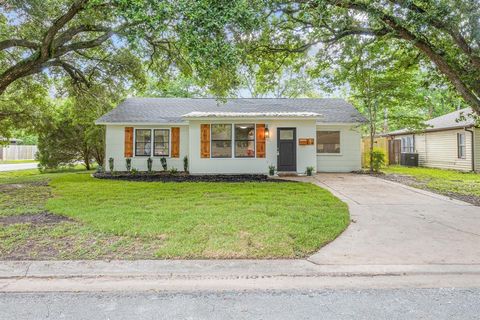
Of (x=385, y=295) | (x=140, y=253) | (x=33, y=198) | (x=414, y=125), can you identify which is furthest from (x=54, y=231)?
(x=414, y=125)

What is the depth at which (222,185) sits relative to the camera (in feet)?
32.9

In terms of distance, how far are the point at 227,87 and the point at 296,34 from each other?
9.75ft

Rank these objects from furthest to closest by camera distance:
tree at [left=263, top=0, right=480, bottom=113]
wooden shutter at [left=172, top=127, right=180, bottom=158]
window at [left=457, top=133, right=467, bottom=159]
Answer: window at [left=457, top=133, right=467, bottom=159] < wooden shutter at [left=172, top=127, right=180, bottom=158] < tree at [left=263, top=0, right=480, bottom=113]

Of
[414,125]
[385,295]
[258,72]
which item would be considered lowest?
[385,295]

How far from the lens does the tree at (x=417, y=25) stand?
678 cm

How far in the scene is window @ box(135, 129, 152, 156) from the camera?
14.3m

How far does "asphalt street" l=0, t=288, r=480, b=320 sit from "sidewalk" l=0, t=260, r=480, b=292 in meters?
0.15

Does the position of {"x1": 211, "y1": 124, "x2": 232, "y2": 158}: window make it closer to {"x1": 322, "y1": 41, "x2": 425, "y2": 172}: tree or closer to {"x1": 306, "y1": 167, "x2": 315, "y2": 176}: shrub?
{"x1": 306, "y1": 167, "x2": 315, "y2": 176}: shrub

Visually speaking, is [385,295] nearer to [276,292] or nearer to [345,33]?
[276,292]

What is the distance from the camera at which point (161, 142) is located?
566 inches

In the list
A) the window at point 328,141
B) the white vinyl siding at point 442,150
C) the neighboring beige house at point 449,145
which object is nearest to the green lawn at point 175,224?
the window at point 328,141

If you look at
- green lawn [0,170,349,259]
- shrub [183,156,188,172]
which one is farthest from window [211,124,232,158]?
green lawn [0,170,349,259]

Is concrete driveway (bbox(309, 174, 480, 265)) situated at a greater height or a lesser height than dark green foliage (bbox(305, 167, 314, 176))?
lesser

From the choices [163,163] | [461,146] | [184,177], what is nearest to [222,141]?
[184,177]
